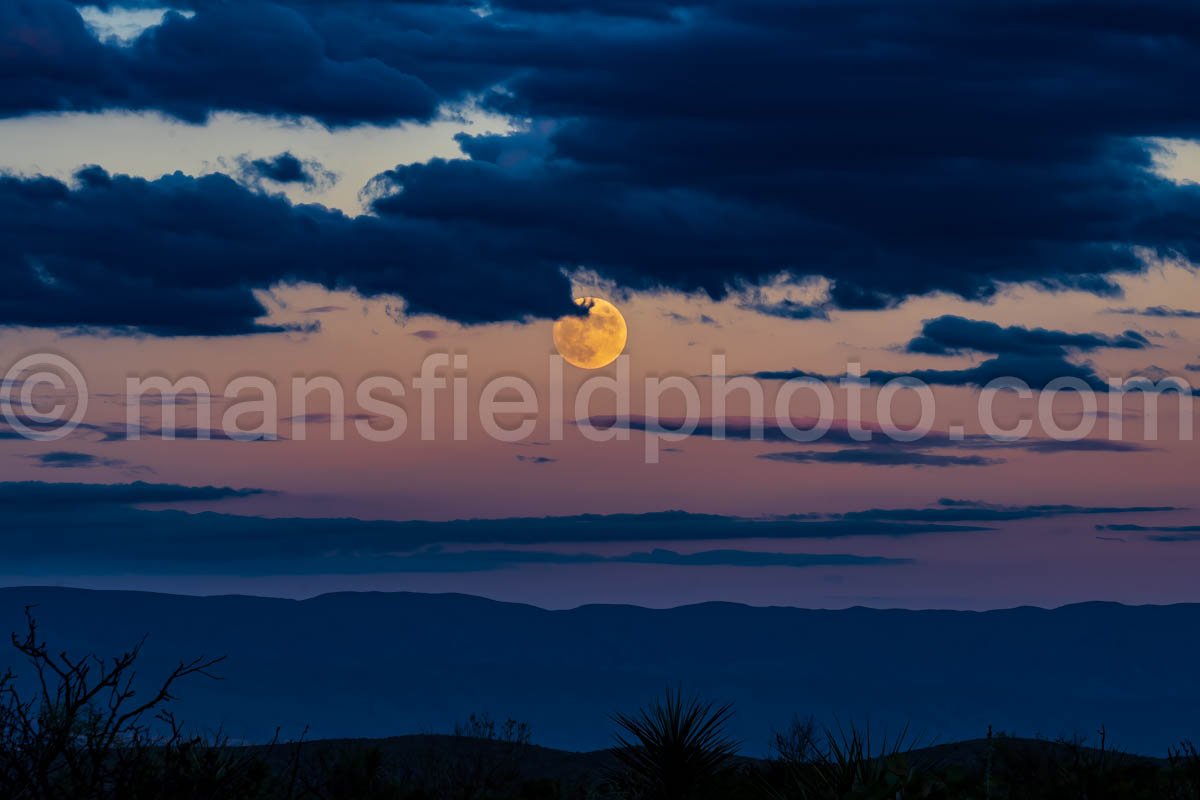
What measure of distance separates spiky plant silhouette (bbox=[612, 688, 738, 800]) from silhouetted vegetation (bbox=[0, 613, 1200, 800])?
0.06ft

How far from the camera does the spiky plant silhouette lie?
1966 centimetres

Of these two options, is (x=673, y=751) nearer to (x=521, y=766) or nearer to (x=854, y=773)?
(x=854, y=773)

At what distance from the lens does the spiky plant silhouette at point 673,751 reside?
19.7 m

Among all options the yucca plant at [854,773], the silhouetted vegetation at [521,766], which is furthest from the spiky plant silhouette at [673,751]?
the yucca plant at [854,773]

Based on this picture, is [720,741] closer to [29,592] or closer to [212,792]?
[212,792]

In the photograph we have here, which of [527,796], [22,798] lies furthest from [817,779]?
[22,798]

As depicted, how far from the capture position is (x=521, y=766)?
94.2 ft

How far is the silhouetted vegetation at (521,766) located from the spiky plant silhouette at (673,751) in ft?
0.06

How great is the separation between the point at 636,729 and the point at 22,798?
36.9 ft

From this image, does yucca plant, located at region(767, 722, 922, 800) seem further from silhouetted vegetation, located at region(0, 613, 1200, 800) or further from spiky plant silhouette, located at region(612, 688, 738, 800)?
spiky plant silhouette, located at region(612, 688, 738, 800)

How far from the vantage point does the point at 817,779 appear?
1606 cm

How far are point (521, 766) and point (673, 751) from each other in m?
9.62

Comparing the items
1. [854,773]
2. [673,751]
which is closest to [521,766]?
[673,751]

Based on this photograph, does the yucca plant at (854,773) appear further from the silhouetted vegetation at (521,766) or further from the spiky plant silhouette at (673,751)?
the spiky plant silhouette at (673,751)
